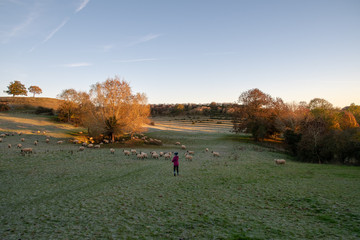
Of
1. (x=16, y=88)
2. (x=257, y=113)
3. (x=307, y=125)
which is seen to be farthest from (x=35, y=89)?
(x=307, y=125)

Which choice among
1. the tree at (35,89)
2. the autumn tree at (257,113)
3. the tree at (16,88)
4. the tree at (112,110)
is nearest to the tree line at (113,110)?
the tree at (112,110)

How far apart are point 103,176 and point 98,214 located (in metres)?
8.59

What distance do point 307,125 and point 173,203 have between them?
3800 centimetres

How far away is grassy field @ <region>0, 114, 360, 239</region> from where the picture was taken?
886 cm

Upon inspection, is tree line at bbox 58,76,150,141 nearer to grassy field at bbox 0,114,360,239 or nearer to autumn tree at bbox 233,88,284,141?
grassy field at bbox 0,114,360,239

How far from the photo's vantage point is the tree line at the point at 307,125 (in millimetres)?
30392

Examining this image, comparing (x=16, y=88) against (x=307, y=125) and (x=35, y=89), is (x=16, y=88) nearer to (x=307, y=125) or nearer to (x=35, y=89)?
(x=35, y=89)

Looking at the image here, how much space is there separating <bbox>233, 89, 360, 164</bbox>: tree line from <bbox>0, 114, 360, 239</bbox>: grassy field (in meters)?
12.8

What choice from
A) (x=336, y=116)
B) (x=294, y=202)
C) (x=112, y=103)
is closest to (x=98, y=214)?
(x=294, y=202)

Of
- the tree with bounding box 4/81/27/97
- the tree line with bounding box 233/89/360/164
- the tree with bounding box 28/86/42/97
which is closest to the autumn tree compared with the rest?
the tree line with bounding box 233/89/360/164

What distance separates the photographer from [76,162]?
23797 millimetres

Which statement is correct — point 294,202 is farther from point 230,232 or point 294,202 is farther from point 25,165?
point 25,165

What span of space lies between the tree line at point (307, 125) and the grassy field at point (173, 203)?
41.8 feet

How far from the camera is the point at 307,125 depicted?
40031 millimetres
